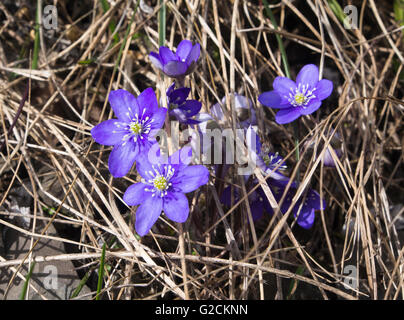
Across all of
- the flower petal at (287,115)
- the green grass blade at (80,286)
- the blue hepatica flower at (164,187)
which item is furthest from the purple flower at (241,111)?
the green grass blade at (80,286)

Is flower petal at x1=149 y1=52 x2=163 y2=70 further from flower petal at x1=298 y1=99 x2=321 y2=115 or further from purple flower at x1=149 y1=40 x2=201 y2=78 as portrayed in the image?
flower petal at x1=298 y1=99 x2=321 y2=115

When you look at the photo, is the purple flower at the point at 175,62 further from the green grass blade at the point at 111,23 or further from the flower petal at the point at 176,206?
the green grass blade at the point at 111,23

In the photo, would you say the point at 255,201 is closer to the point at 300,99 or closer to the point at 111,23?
the point at 300,99

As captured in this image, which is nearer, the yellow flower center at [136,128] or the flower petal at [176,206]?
the flower petal at [176,206]

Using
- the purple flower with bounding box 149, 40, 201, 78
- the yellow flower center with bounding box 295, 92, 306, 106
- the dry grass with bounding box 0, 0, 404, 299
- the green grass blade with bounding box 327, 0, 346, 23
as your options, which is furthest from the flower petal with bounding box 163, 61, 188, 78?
the green grass blade with bounding box 327, 0, 346, 23

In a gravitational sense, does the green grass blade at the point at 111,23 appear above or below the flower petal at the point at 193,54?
above
